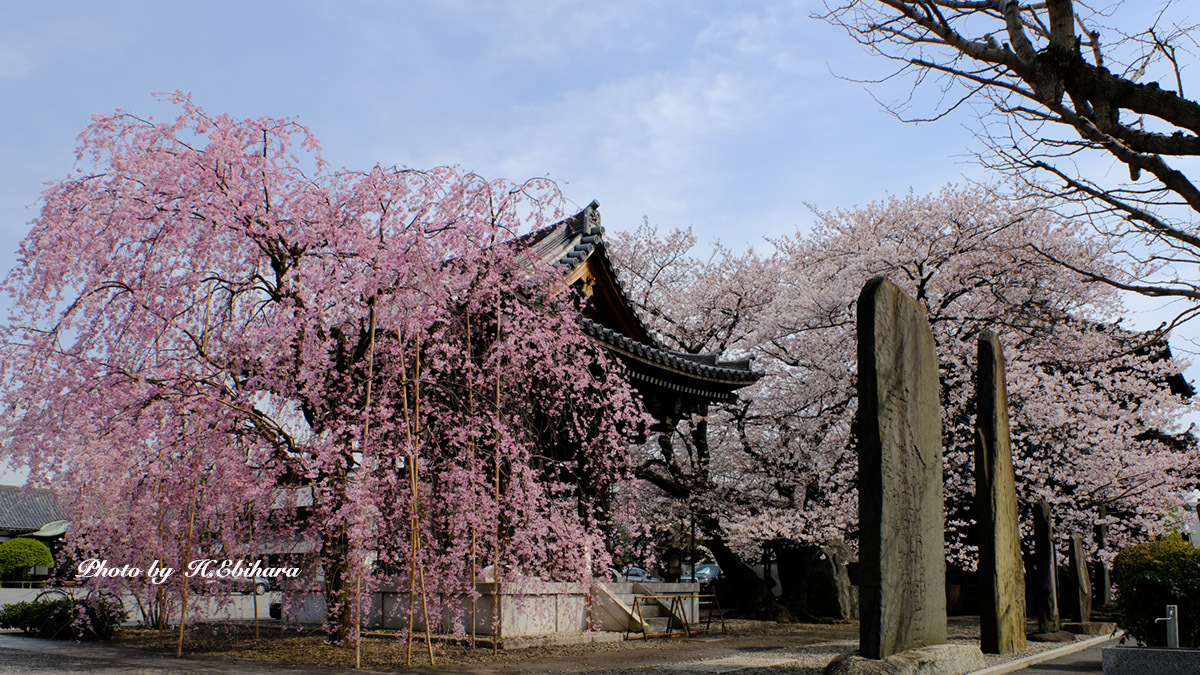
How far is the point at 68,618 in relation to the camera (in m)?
13.1

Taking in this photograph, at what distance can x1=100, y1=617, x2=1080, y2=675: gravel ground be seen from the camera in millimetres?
9398

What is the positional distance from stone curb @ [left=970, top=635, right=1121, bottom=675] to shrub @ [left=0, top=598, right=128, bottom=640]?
37.5 ft

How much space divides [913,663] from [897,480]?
147 centimetres

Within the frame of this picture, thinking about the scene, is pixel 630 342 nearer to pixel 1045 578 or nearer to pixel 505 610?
pixel 505 610

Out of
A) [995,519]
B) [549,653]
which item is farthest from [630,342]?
[995,519]

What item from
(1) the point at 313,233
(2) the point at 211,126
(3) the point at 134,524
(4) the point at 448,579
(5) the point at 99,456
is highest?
(2) the point at 211,126

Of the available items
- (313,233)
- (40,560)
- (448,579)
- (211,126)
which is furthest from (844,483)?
(40,560)

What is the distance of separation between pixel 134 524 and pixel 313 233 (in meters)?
4.15

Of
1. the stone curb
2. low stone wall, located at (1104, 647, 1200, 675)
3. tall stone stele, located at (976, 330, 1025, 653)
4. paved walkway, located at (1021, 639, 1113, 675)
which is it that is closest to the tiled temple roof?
tall stone stele, located at (976, 330, 1025, 653)

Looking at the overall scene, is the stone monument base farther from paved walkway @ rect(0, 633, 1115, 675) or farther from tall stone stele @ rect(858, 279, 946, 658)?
paved walkway @ rect(0, 633, 1115, 675)

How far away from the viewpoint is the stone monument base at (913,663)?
6.45 m

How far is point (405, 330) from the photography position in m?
10.1

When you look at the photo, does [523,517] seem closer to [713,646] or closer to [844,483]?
[713,646]

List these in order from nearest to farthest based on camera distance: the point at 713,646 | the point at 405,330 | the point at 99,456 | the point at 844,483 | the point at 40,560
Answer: the point at 99,456
the point at 405,330
the point at 713,646
the point at 844,483
the point at 40,560
